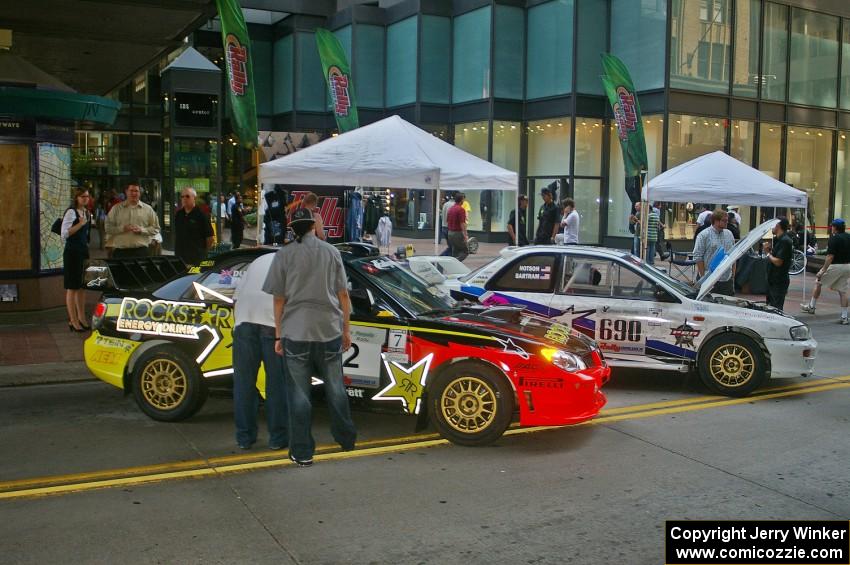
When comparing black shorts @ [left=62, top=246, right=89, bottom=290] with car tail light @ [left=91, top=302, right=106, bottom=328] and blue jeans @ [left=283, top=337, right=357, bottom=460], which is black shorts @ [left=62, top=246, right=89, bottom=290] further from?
blue jeans @ [left=283, top=337, right=357, bottom=460]

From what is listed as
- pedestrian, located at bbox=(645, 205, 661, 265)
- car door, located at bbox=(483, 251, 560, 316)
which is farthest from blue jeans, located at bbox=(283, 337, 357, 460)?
pedestrian, located at bbox=(645, 205, 661, 265)

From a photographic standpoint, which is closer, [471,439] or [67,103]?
[471,439]

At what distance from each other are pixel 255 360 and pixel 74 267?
6.26 metres

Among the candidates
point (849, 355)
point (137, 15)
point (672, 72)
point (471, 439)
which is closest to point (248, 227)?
point (672, 72)

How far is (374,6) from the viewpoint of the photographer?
37.2 meters

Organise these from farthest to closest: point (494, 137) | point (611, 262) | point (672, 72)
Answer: point (494, 137) < point (672, 72) < point (611, 262)

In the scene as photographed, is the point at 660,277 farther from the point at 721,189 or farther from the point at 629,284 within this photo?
the point at 721,189

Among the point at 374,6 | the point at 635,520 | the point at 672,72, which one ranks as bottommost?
the point at 635,520

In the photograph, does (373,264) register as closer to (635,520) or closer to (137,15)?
(635,520)

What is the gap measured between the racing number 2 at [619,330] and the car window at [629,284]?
31 centimetres

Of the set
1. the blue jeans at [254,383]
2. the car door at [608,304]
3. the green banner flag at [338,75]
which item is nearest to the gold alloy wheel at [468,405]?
the blue jeans at [254,383]

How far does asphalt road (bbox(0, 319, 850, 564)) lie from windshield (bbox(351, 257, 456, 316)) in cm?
111

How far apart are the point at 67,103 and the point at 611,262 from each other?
8.32 metres

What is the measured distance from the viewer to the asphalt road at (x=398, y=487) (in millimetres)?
4770
